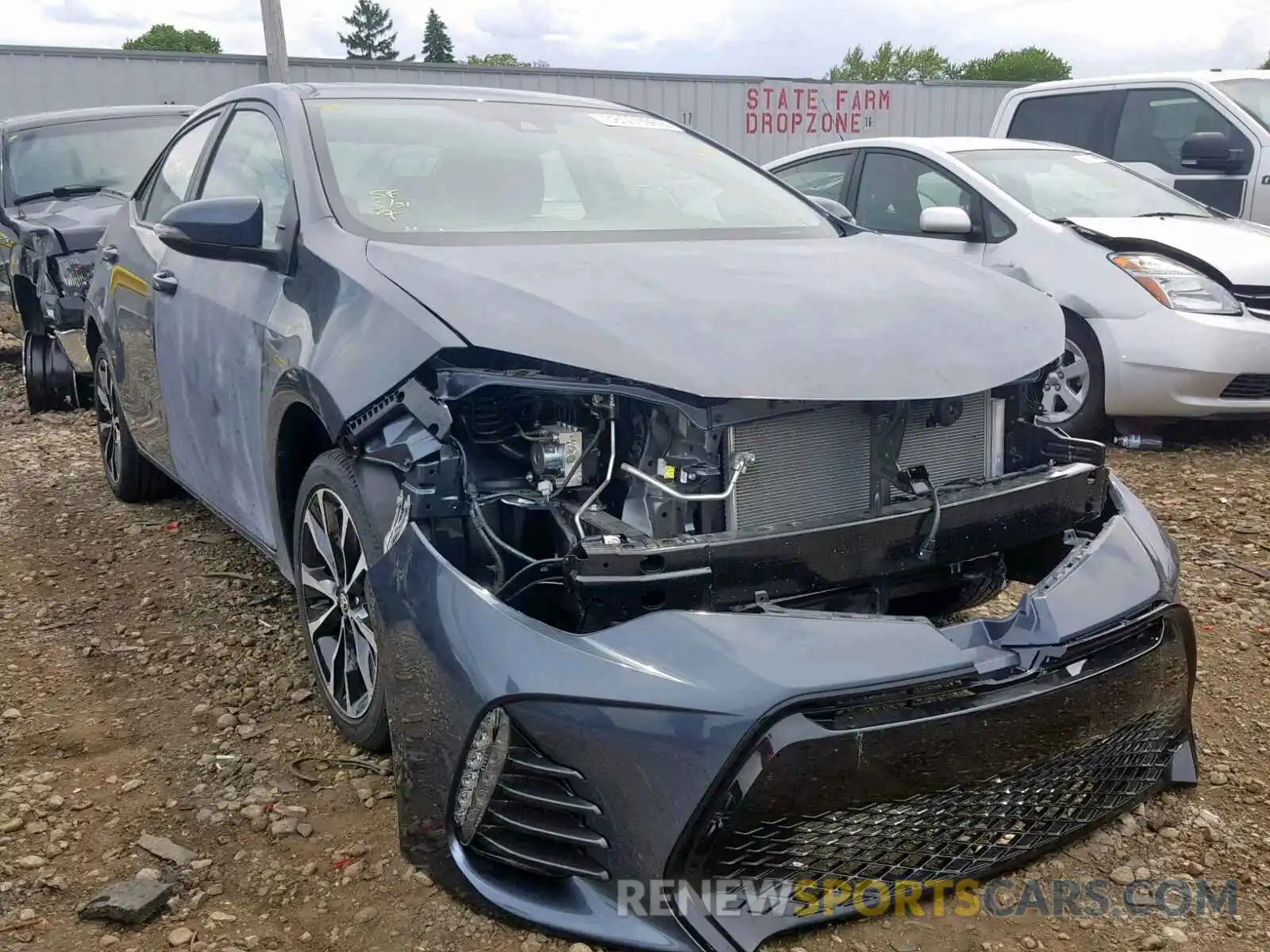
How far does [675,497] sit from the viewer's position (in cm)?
216

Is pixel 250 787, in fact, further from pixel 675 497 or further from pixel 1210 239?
pixel 1210 239

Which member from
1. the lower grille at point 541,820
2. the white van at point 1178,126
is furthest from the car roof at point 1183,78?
the lower grille at point 541,820

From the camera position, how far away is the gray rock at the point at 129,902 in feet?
7.18

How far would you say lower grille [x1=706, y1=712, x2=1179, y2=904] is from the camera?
1.96 m

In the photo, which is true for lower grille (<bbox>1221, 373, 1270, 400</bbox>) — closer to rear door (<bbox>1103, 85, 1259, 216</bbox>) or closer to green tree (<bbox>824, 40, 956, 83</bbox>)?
rear door (<bbox>1103, 85, 1259, 216</bbox>)

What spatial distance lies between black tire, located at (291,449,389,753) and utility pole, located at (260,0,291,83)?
1063cm

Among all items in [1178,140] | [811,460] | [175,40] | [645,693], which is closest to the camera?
[645,693]

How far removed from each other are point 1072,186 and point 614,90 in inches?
456

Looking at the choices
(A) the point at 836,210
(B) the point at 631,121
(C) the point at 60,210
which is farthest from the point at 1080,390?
(C) the point at 60,210

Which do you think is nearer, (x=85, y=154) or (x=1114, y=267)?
(x=1114, y=267)

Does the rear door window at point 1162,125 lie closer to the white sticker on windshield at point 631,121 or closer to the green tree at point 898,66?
the white sticker on windshield at point 631,121

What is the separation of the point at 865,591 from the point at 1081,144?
6847 millimetres

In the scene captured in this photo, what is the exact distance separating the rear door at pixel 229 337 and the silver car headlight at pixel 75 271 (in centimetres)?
320

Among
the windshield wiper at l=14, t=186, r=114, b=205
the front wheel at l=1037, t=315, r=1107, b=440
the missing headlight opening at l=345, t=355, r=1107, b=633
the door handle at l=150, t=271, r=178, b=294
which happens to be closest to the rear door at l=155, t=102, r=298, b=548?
the door handle at l=150, t=271, r=178, b=294
